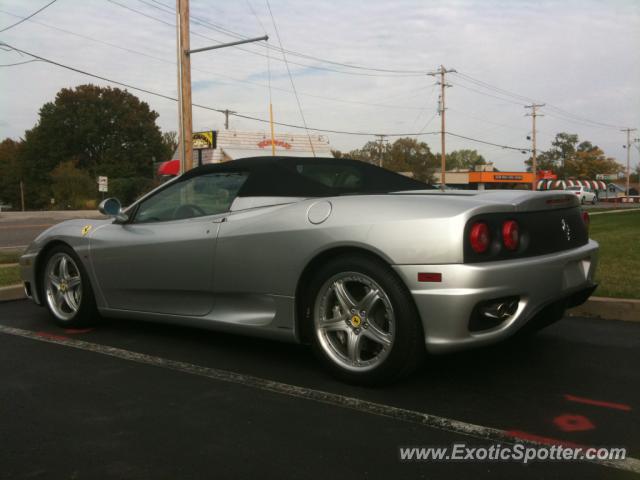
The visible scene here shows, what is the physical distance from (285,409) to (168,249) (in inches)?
63.6

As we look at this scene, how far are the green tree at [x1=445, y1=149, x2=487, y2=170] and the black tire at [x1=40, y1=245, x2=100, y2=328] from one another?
422 feet

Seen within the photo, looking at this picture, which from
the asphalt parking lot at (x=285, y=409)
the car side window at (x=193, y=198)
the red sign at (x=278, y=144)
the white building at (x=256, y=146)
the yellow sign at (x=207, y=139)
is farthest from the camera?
the red sign at (x=278, y=144)

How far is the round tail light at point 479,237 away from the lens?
2990 mm

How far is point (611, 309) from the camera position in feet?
16.2

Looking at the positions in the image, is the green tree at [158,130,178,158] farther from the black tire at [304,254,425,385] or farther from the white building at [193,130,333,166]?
the black tire at [304,254,425,385]

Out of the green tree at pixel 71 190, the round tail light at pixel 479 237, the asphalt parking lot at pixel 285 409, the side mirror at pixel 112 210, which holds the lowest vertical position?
the asphalt parking lot at pixel 285 409

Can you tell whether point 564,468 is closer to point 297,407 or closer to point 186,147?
point 297,407

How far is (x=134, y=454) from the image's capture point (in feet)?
8.29

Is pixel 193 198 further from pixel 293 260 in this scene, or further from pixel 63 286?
pixel 63 286

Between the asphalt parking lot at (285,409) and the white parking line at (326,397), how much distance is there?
0.01m

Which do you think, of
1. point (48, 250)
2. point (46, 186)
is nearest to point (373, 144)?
point (46, 186)

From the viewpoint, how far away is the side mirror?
15.3 feet

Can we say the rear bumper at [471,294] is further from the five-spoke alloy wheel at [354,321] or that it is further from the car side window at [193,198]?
the car side window at [193,198]

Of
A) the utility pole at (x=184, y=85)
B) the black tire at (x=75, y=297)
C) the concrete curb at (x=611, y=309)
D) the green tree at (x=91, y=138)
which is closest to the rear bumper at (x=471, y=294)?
the concrete curb at (x=611, y=309)
